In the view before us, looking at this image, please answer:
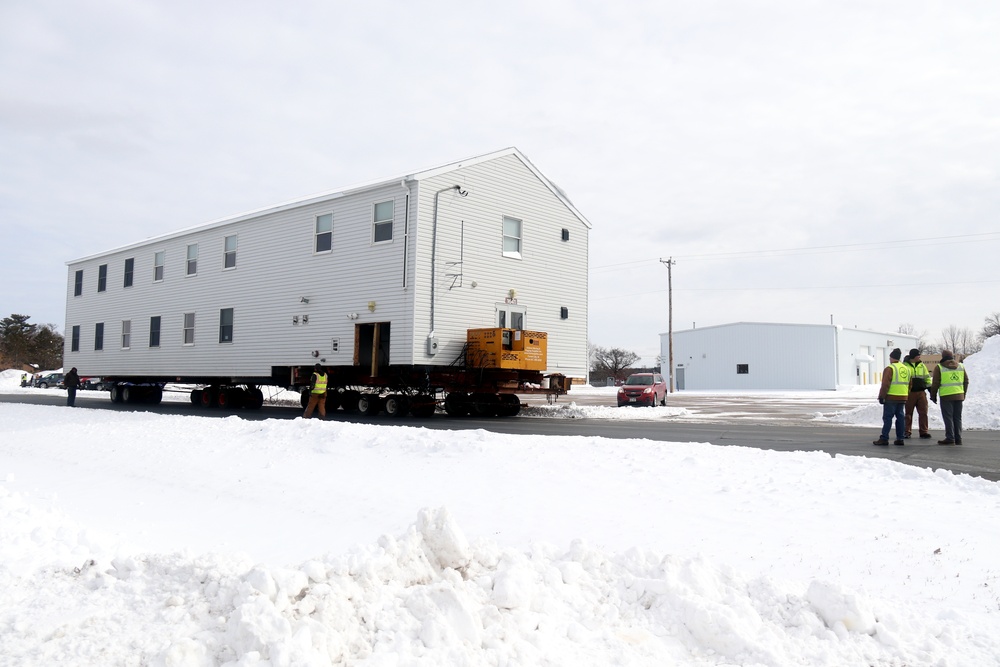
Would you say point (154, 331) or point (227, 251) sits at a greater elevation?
point (227, 251)

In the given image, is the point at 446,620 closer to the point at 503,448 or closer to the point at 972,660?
the point at 972,660

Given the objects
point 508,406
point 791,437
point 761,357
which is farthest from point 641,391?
point 761,357

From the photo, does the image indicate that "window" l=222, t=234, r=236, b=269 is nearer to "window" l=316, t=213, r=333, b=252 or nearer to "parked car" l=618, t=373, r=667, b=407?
"window" l=316, t=213, r=333, b=252

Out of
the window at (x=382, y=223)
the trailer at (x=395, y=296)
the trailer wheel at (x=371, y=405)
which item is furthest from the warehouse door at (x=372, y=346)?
the window at (x=382, y=223)

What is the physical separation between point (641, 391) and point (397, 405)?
→ 41.0ft

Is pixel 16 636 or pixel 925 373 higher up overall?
pixel 925 373

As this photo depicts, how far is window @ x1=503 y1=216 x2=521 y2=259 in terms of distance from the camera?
23.0 m

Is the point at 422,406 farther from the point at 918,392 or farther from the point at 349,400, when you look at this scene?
the point at 918,392

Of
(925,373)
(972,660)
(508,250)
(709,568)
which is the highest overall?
(508,250)

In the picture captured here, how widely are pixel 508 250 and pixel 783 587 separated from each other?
18657 mm

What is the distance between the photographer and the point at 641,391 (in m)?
30.8

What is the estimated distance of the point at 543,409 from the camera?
973 inches

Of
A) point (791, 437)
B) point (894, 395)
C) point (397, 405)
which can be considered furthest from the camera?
point (397, 405)

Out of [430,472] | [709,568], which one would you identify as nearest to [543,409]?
[430,472]
